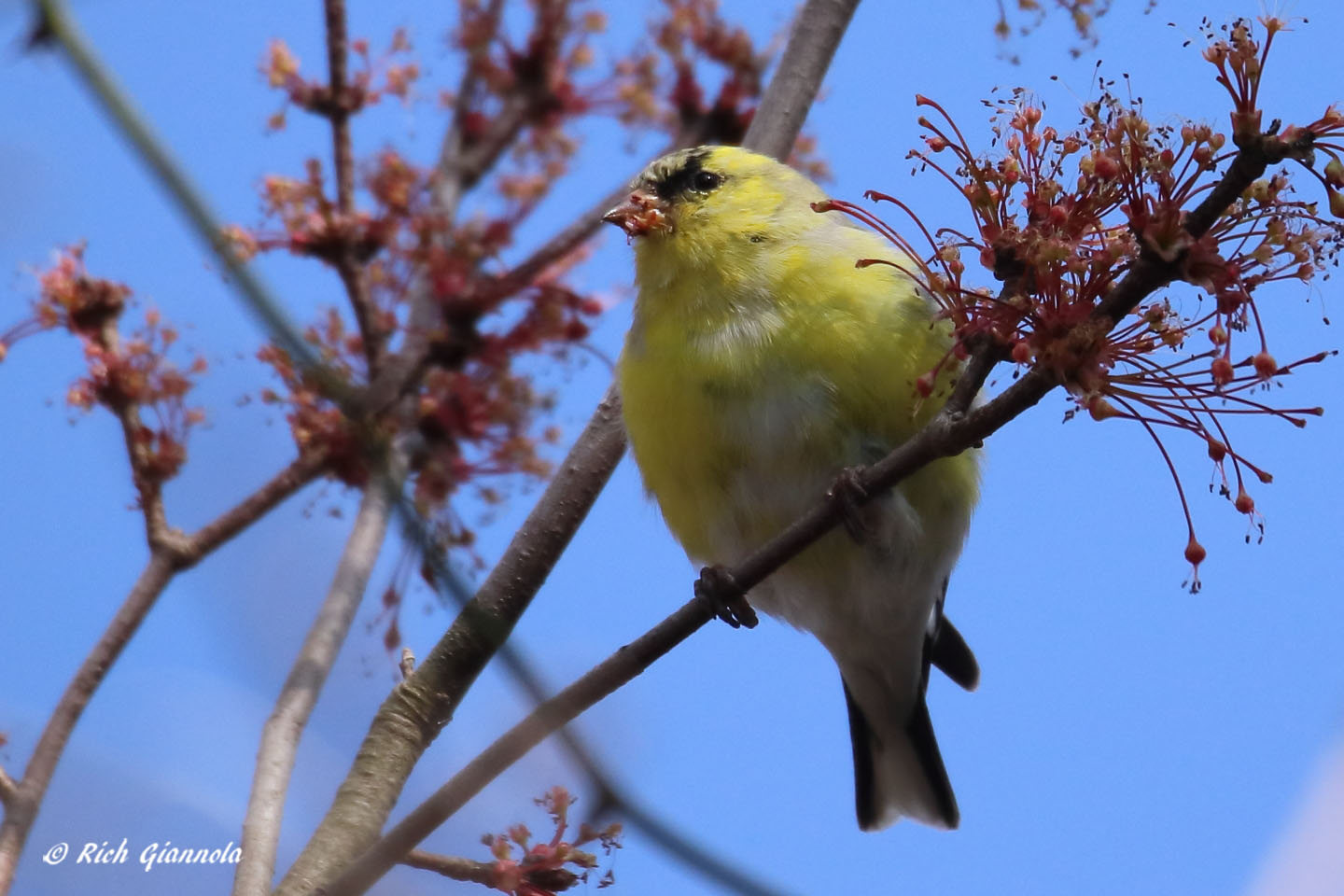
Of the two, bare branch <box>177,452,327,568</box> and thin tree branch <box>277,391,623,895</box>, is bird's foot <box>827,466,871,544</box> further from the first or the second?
bare branch <box>177,452,327,568</box>

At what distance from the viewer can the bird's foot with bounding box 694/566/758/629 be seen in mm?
2818

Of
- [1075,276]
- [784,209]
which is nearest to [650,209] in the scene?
[784,209]

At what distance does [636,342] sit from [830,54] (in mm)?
1000

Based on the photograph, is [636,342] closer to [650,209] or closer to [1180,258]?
→ [650,209]

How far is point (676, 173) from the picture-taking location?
420 cm

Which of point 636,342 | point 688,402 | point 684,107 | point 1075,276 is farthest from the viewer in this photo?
point 684,107

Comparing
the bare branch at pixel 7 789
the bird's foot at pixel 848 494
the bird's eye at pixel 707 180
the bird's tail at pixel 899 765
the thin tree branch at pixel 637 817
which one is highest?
the bird's eye at pixel 707 180

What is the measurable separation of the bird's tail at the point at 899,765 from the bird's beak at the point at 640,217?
67.0 inches

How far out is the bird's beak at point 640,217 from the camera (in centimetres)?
402

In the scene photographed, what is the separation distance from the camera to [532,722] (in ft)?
7.95

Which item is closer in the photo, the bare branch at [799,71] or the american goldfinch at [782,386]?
the american goldfinch at [782,386]

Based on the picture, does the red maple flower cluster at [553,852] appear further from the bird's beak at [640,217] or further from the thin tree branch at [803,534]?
the bird's beak at [640,217]

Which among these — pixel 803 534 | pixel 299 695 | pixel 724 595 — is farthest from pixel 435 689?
pixel 803 534

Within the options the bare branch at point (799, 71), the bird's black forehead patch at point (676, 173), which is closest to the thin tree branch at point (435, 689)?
the bird's black forehead patch at point (676, 173)
